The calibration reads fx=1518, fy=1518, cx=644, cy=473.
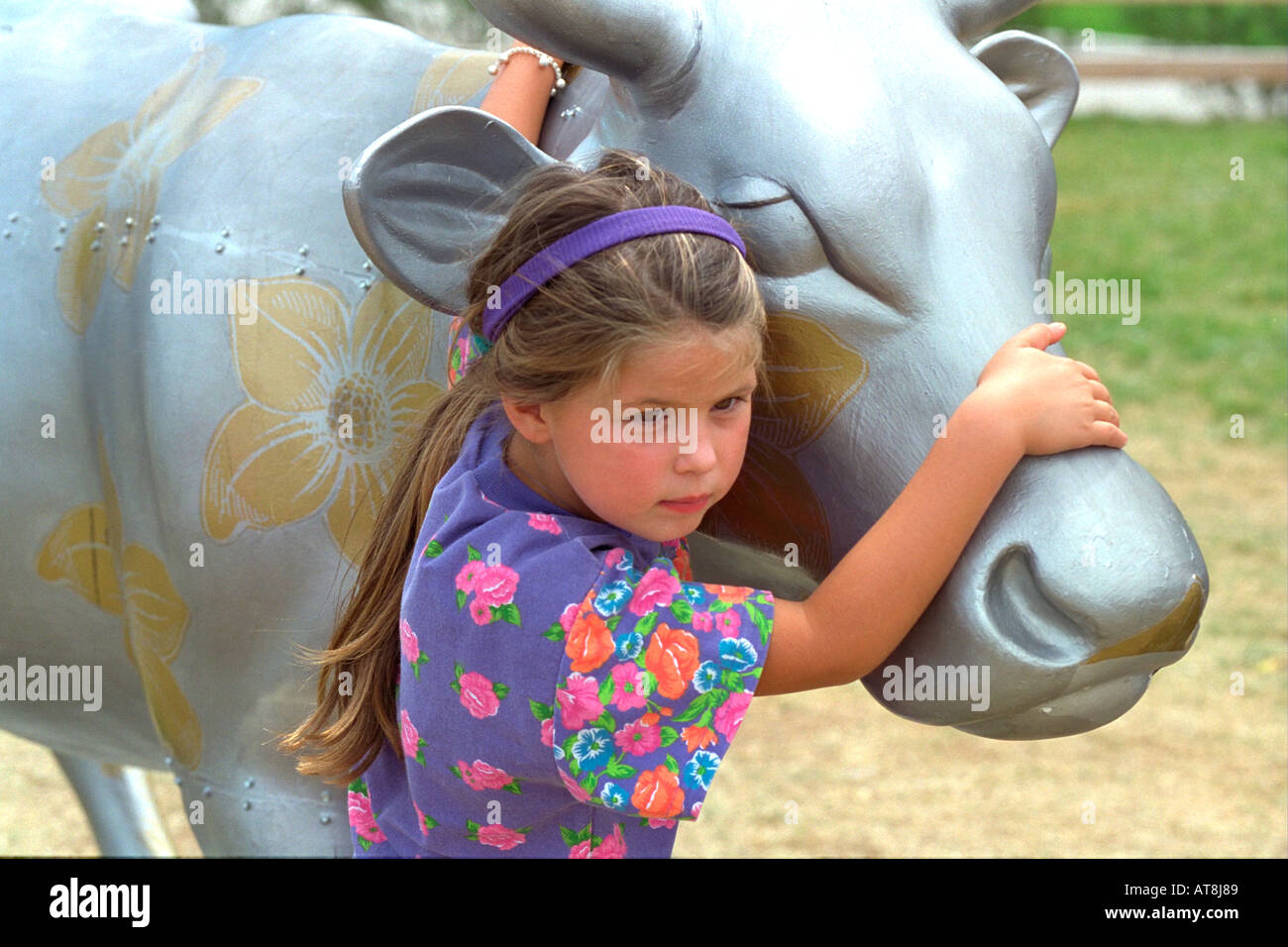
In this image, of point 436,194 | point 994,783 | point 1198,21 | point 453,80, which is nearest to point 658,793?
point 436,194

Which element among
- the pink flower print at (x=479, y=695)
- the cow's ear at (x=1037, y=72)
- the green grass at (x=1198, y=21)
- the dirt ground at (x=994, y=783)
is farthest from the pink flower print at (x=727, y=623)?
the green grass at (x=1198, y=21)

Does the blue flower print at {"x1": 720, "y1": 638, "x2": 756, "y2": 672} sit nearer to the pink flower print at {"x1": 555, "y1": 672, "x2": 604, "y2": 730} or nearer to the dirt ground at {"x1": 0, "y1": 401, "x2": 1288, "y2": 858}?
the pink flower print at {"x1": 555, "y1": 672, "x2": 604, "y2": 730}

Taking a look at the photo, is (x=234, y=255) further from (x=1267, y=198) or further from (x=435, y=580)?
(x=1267, y=198)

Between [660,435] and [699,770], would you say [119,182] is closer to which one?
[660,435]

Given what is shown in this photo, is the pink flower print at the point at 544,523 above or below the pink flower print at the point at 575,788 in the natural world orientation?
above

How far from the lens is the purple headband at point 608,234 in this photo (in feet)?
4.35

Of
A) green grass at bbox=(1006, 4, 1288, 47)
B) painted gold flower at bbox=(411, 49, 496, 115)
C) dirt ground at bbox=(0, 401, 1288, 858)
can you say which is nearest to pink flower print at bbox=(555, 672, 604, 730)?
painted gold flower at bbox=(411, 49, 496, 115)

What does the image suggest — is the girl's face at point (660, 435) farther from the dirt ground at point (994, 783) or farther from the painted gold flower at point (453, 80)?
the dirt ground at point (994, 783)

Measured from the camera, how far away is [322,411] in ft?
5.69

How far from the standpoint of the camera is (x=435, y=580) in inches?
55.1

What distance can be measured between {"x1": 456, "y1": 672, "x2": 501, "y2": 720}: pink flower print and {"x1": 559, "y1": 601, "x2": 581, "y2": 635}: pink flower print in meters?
A: 0.10

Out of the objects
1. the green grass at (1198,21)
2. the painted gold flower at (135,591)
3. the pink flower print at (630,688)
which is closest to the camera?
the pink flower print at (630,688)

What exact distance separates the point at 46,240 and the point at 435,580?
853 millimetres

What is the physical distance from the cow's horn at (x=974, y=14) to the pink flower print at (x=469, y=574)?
0.75 m
